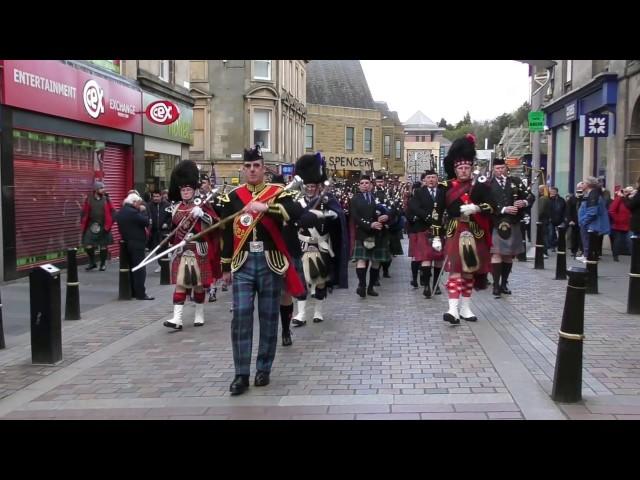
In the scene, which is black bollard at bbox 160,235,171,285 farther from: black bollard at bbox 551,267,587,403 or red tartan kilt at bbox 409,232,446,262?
black bollard at bbox 551,267,587,403

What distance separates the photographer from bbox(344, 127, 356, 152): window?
60.7 metres

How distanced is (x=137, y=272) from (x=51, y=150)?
16.5ft

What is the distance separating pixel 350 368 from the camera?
6.67 meters

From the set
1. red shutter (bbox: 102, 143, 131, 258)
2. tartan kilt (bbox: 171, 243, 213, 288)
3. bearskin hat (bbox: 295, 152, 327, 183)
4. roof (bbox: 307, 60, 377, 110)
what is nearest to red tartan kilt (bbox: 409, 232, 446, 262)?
bearskin hat (bbox: 295, 152, 327, 183)

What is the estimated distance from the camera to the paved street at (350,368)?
5430 mm

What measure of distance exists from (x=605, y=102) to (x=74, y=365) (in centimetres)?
1723

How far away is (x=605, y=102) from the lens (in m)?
19.7

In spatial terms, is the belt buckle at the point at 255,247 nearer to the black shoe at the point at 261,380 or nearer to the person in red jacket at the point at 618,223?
the black shoe at the point at 261,380

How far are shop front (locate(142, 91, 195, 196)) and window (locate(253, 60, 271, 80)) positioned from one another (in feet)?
45.9

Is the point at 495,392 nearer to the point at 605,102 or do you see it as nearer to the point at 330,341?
the point at 330,341

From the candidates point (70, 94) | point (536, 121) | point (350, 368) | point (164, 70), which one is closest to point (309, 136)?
point (164, 70)
